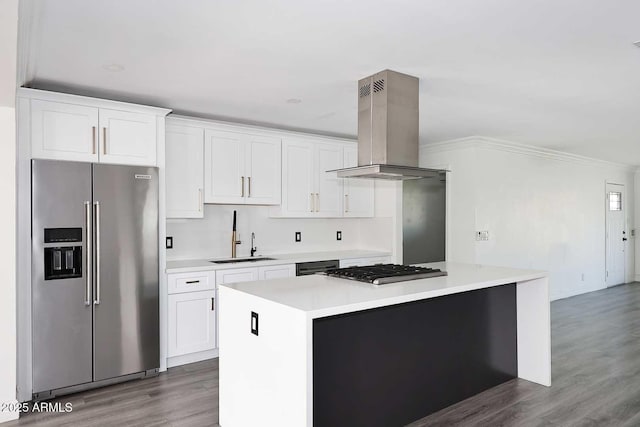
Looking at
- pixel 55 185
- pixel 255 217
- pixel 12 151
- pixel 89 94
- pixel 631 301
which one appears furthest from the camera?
pixel 631 301

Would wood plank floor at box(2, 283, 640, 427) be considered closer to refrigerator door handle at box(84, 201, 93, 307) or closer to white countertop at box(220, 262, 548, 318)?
refrigerator door handle at box(84, 201, 93, 307)

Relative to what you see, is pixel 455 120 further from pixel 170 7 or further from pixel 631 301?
pixel 631 301

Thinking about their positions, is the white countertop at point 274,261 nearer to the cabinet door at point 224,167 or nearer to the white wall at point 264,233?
the white wall at point 264,233

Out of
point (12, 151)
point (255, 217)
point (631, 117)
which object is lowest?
Result: point (255, 217)

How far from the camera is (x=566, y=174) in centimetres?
707

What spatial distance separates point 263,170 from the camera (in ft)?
15.2

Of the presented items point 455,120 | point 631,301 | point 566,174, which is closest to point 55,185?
point 455,120

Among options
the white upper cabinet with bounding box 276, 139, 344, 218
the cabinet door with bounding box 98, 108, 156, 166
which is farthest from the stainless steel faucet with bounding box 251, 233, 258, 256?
the cabinet door with bounding box 98, 108, 156, 166

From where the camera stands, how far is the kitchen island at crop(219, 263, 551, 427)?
2.16 m

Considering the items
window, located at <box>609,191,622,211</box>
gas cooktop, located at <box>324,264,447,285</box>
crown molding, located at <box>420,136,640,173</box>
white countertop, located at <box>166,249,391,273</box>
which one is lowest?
white countertop, located at <box>166,249,391,273</box>

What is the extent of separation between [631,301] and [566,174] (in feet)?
7.28

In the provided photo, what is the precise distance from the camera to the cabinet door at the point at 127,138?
3.46 metres

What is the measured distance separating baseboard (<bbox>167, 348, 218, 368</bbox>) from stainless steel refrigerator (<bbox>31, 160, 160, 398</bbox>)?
0.81 ft

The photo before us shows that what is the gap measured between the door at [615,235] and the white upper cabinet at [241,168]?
22.5 ft
